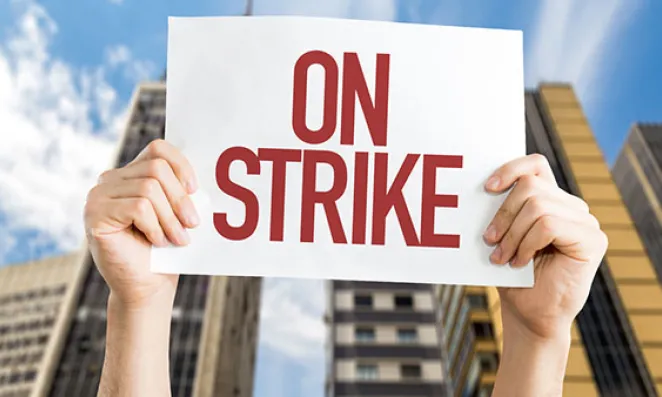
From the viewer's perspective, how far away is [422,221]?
1.88m

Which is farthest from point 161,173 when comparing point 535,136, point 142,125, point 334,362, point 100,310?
point 142,125

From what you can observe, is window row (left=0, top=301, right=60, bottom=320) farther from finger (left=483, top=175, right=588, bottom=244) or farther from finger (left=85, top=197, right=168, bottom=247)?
finger (left=483, top=175, right=588, bottom=244)

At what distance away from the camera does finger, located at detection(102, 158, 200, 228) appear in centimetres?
170

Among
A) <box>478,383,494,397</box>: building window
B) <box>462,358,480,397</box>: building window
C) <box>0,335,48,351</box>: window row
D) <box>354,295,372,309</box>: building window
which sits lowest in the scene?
<box>478,383,494,397</box>: building window

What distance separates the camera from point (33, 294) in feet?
243

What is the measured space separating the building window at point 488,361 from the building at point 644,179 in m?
7.70

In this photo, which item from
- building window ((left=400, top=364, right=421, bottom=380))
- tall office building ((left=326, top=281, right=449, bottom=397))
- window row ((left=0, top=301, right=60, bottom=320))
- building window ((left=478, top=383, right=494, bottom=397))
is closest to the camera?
building window ((left=478, top=383, right=494, bottom=397))

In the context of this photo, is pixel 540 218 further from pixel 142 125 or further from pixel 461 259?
pixel 142 125

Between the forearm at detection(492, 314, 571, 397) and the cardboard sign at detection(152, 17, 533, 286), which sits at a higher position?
the cardboard sign at detection(152, 17, 533, 286)

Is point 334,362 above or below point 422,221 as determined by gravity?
above

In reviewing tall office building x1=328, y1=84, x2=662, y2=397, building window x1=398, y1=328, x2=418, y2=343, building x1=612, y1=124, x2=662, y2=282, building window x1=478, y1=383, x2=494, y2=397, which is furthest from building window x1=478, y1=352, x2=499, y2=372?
building window x1=398, y1=328, x2=418, y2=343

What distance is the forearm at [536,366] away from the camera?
6.06ft

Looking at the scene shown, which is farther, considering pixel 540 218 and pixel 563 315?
pixel 563 315

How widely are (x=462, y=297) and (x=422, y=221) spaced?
2095 cm
